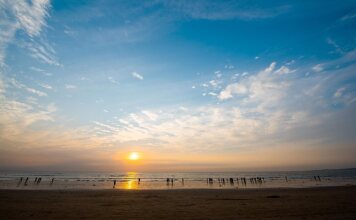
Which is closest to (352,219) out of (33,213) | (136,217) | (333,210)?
(333,210)

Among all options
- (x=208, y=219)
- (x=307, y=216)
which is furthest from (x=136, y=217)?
(x=307, y=216)

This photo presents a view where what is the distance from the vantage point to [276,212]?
1606 centimetres

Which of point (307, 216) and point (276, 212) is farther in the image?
point (276, 212)

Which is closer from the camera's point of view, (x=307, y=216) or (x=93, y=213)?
(x=307, y=216)

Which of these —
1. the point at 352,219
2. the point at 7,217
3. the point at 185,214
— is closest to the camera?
the point at 352,219

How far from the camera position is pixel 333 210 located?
16625 millimetres

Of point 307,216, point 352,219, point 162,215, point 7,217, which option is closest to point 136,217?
point 162,215

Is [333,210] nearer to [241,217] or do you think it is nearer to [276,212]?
[276,212]

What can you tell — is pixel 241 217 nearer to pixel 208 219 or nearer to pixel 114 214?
pixel 208 219

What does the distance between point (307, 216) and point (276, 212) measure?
1.90 meters

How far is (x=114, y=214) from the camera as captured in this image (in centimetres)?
1587

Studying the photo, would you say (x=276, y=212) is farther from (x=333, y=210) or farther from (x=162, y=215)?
(x=162, y=215)

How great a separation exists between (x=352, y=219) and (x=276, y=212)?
3933 mm

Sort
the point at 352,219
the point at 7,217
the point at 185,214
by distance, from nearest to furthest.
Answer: the point at 352,219 → the point at 7,217 → the point at 185,214
